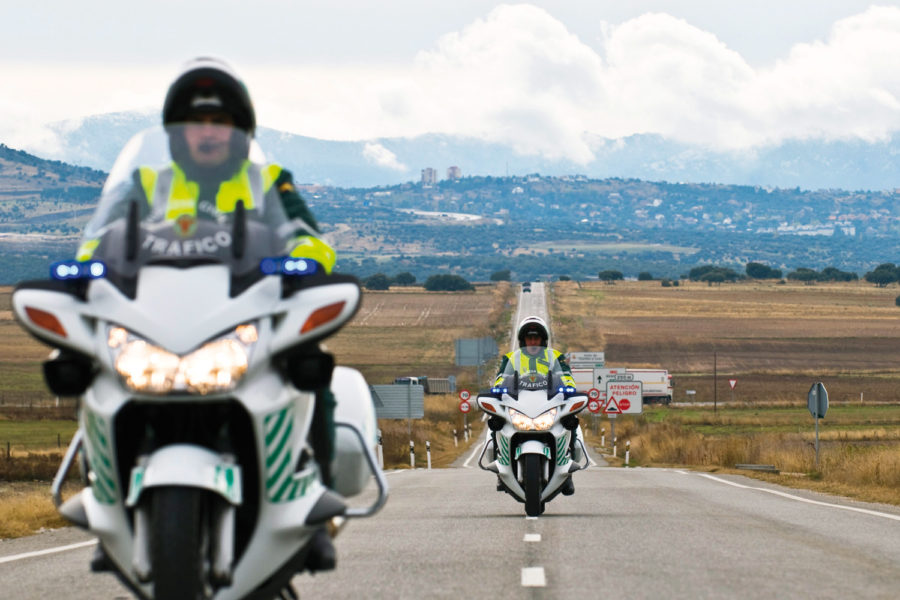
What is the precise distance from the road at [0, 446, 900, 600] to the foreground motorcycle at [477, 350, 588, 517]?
1.19ft

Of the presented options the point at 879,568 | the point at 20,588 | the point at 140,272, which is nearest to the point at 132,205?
the point at 140,272

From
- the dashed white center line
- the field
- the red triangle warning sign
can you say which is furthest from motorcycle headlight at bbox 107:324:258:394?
the red triangle warning sign

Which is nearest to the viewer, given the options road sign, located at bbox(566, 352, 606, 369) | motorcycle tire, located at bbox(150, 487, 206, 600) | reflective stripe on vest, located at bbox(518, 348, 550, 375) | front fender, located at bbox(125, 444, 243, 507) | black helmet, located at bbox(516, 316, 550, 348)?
motorcycle tire, located at bbox(150, 487, 206, 600)

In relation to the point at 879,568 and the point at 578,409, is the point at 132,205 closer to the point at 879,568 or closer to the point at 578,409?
the point at 879,568

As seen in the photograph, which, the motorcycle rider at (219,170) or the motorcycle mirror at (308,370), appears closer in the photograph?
the motorcycle mirror at (308,370)

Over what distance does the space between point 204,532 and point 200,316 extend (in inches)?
33.6

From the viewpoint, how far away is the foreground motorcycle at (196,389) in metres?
5.47

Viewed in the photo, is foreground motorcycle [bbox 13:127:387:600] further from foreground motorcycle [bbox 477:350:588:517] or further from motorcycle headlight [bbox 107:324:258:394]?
foreground motorcycle [bbox 477:350:588:517]

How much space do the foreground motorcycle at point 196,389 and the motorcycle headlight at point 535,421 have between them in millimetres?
8075

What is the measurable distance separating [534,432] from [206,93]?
8.27 m

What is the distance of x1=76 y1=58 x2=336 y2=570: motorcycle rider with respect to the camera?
633cm

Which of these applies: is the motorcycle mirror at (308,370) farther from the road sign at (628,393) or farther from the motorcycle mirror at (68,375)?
the road sign at (628,393)

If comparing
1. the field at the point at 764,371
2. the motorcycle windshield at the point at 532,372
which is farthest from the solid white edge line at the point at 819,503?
the motorcycle windshield at the point at 532,372

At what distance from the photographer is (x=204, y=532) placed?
551cm
